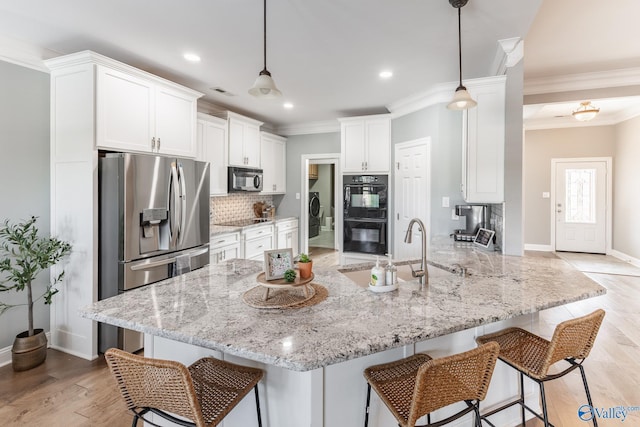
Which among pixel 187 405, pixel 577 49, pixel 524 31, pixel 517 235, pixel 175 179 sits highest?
pixel 577 49

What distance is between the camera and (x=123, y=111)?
2826 millimetres

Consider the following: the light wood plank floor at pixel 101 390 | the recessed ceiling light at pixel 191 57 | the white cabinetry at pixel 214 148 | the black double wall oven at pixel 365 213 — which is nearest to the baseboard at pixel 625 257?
the light wood plank floor at pixel 101 390

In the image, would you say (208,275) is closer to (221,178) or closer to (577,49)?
(221,178)

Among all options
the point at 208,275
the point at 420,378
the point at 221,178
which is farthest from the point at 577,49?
the point at 221,178

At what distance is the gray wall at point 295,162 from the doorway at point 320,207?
0.10m

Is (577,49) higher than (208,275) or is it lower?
higher

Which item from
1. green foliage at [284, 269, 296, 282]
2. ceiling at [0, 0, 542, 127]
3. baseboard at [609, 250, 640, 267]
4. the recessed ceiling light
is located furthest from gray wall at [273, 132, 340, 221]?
baseboard at [609, 250, 640, 267]

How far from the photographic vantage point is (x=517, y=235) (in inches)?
105

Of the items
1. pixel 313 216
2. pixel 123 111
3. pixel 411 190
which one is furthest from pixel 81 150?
pixel 313 216

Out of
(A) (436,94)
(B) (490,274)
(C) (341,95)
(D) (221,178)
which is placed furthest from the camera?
(D) (221,178)

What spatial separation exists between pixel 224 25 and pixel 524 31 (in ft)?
7.38

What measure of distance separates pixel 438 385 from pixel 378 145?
401 cm

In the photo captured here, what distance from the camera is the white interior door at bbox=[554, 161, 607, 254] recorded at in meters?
6.39

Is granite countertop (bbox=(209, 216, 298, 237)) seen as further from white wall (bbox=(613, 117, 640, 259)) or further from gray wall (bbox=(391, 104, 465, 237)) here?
white wall (bbox=(613, 117, 640, 259))
